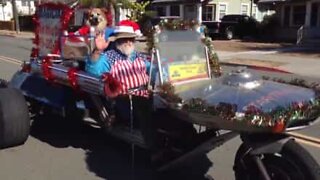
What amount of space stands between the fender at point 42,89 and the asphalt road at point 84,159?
562mm

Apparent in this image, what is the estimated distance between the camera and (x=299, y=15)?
3528 centimetres

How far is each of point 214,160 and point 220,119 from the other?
178 centimetres

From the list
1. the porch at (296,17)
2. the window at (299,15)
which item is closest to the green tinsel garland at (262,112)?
the porch at (296,17)

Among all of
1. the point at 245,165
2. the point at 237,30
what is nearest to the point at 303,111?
the point at 245,165

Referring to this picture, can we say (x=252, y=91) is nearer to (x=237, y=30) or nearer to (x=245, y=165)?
(x=245, y=165)

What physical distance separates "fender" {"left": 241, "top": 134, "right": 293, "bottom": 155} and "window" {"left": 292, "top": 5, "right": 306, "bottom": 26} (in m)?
32.7

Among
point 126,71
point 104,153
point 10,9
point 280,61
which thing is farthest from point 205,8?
point 10,9

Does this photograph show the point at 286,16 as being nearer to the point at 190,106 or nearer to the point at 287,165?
the point at 190,106

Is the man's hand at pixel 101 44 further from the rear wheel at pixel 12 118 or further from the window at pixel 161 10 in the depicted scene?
the window at pixel 161 10

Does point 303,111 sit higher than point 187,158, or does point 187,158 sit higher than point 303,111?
point 303,111

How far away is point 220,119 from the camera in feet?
12.9

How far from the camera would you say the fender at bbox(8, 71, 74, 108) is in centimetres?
612

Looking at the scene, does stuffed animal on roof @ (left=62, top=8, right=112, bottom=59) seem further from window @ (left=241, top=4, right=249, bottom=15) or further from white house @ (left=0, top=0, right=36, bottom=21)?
white house @ (left=0, top=0, right=36, bottom=21)

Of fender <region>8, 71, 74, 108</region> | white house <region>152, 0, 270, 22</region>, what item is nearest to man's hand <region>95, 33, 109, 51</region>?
fender <region>8, 71, 74, 108</region>
